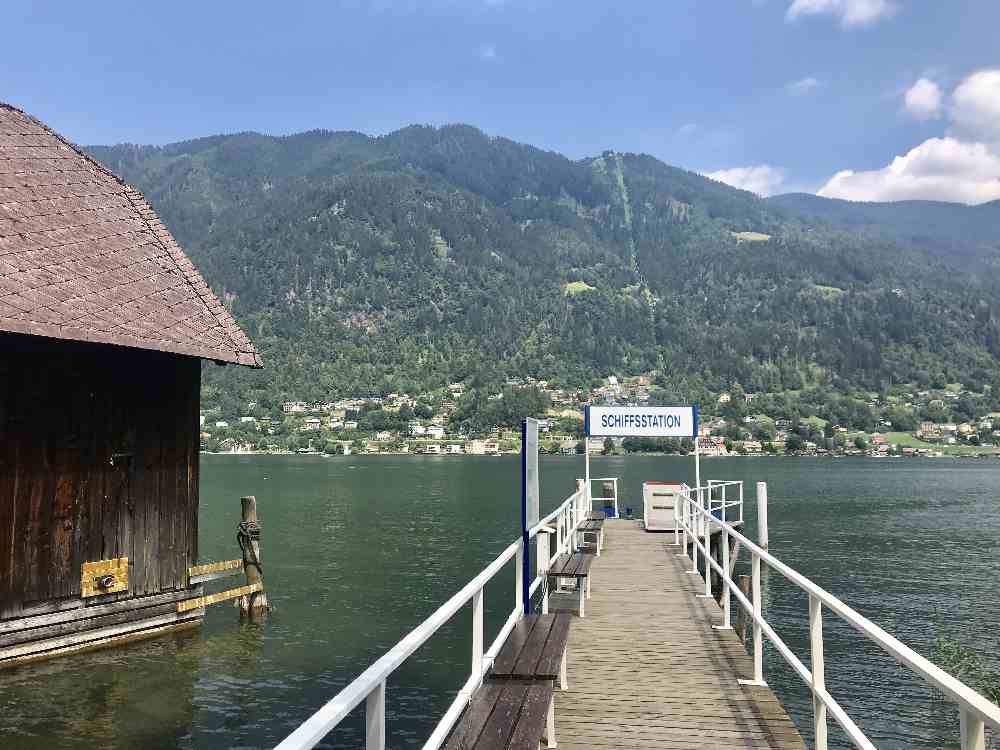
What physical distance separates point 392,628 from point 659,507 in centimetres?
783

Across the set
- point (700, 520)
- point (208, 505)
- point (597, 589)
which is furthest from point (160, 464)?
point (208, 505)

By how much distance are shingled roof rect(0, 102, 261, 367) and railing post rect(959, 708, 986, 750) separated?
10.8 metres

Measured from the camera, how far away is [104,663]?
13211 mm

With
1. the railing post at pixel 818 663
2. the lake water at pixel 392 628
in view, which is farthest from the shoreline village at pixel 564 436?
the railing post at pixel 818 663

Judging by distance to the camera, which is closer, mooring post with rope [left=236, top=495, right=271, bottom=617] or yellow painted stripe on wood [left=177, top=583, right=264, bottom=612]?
yellow painted stripe on wood [left=177, top=583, right=264, bottom=612]

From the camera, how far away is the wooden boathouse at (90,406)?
11719mm

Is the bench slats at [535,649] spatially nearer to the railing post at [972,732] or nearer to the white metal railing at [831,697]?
the white metal railing at [831,697]

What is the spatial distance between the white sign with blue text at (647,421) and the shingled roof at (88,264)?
11290mm

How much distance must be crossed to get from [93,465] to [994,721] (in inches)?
502

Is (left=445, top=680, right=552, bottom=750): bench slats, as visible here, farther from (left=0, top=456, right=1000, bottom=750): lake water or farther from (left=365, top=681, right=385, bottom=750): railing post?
(left=0, top=456, right=1000, bottom=750): lake water

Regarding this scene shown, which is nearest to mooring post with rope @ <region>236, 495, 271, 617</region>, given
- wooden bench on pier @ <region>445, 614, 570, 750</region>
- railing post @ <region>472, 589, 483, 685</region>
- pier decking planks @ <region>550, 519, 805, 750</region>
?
pier decking planks @ <region>550, 519, 805, 750</region>

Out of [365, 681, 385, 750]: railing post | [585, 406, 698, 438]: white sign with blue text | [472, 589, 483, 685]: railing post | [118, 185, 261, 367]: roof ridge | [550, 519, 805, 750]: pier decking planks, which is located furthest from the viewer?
[585, 406, 698, 438]: white sign with blue text

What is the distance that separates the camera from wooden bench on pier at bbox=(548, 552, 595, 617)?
1077 centimetres

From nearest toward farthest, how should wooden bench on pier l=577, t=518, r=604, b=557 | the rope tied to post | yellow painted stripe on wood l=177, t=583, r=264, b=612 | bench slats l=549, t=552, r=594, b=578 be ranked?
bench slats l=549, t=552, r=594, b=578 < yellow painted stripe on wood l=177, t=583, r=264, b=612 < wooden bench on pier l=577, t=518, r=604, b=557 < the rope tied to post
